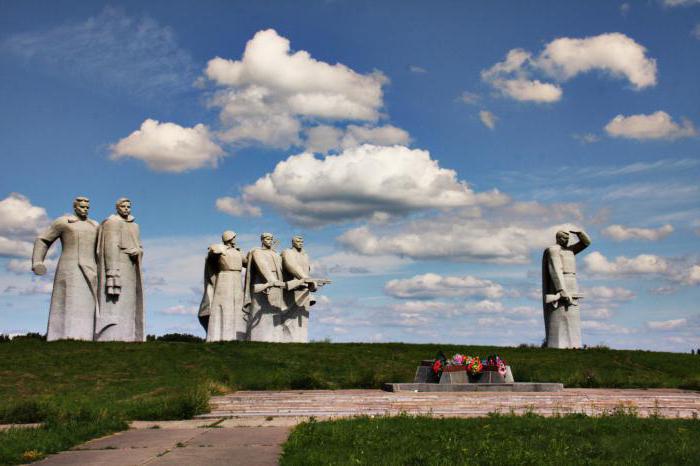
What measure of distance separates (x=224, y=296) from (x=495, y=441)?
19632 mm

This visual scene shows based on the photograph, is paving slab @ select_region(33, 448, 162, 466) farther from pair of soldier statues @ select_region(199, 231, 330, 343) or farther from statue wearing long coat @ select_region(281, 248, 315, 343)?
statue wearing long coat @ select_region(281, 248, 315, 343)

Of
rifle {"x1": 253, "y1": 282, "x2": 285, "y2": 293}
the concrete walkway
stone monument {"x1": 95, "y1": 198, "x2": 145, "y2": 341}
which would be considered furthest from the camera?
rifle {"x1": 253, "y1": 282, "x2": 285, "y2": 293}

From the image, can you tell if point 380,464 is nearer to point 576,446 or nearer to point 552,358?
point 576,446

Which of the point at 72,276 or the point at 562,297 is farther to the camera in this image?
the point at 562,297

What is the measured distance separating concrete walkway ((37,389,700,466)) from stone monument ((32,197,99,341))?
11070 millimetres

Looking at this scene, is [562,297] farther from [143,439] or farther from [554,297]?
[143,439]

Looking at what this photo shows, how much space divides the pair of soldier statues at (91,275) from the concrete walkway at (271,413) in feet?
36.3

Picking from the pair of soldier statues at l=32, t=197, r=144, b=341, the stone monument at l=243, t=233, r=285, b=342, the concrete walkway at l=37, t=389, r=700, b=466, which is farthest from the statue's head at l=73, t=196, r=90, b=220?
the concrete walkway at l=37, t=389, r=700, b=466

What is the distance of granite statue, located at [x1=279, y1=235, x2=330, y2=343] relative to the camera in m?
29.1

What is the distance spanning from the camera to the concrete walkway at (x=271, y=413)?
907cm

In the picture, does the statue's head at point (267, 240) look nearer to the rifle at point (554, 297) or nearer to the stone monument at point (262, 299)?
the stone monument at point (262, 299)

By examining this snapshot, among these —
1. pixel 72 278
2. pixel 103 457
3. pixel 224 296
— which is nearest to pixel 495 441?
pixel 103 457

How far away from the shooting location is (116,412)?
44.2ft

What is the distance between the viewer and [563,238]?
95.4 ft
